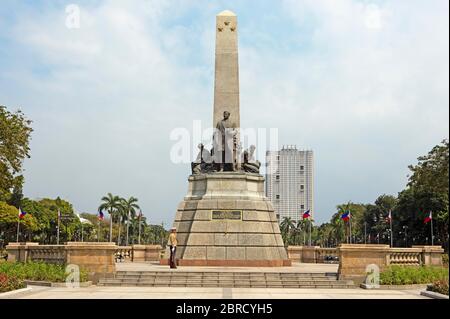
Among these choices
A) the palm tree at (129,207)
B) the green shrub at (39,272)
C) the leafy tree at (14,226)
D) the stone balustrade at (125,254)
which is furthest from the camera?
the palm tree at (129,207)

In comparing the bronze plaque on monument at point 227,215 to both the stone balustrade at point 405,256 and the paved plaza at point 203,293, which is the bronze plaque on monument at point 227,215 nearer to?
the stone balustrade at point 405,256

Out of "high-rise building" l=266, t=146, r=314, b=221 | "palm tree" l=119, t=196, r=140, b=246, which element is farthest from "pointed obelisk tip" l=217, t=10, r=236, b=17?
"high-rise building" l=266, t=146, r=314, b=221

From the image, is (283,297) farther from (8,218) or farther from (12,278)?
(8,218)

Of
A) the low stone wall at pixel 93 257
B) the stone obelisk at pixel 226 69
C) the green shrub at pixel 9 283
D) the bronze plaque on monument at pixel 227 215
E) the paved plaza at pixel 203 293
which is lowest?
the paved plaza at pixel 203 293

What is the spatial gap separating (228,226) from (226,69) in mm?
8852

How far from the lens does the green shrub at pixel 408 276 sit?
59.5 feet

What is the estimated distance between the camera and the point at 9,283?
15.7 metres

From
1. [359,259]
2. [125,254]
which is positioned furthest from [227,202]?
[125,254]

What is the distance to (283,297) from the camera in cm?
1479

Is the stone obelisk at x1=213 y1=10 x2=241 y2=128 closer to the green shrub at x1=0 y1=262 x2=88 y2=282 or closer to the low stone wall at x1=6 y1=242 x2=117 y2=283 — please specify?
the low stone wall at x1=6 y1=242 x2=117 y2=283

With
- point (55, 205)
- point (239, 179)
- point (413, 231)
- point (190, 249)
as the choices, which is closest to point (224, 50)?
point (239, 179)

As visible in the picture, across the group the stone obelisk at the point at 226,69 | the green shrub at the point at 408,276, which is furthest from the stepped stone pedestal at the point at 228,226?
the green shrub at the point at 408,276

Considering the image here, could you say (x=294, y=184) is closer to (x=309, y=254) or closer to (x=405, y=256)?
(x=309, y=254)
